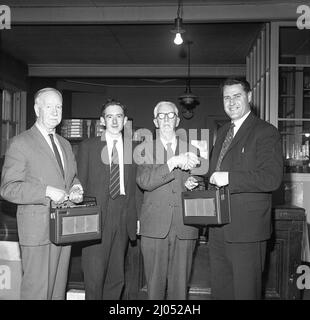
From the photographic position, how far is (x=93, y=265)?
2449 mm

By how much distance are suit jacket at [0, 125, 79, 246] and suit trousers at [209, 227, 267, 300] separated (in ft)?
3.22

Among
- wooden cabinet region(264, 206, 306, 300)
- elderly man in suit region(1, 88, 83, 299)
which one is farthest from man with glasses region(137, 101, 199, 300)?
wooden cabinet region(264, 206, 306, 300)

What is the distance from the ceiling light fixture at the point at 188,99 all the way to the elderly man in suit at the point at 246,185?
411 centimetres

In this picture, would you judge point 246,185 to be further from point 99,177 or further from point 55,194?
point 55,194

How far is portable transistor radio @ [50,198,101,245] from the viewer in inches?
83.7

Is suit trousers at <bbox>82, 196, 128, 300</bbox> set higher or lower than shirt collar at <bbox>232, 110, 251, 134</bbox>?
lower

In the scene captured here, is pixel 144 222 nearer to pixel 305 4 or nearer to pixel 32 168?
pixel 32 168

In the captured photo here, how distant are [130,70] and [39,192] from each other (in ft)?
19.9

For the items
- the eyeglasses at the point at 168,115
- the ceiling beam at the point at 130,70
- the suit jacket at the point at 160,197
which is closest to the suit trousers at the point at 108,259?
the suit jacket at the point at 160,197

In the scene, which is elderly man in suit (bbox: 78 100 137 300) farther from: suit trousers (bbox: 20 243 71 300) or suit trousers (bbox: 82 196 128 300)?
suit trousers (bbox: 20 243 71 300)

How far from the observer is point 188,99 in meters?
7.03

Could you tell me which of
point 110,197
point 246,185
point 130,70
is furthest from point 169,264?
point 130,70

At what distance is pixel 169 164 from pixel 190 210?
0.96 ft

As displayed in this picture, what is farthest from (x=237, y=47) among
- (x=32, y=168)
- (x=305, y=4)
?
(x=32, y=168)
